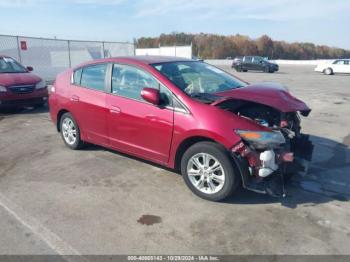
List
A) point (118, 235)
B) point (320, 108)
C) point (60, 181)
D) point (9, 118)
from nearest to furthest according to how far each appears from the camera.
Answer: point (118, 235)
point (60, 181)
point (9, 118)
point (320, 108)

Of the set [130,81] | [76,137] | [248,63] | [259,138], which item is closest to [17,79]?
[76,137]

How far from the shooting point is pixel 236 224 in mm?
3672

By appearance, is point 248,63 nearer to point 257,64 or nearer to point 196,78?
point 257,64

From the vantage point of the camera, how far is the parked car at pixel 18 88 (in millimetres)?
Answer: 9383

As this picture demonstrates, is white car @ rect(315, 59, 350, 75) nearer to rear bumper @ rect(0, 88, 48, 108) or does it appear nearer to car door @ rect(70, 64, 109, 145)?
rear bumper @ rect(0, 88, 48, 108)

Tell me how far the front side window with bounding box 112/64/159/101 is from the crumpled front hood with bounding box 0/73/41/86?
551 cm

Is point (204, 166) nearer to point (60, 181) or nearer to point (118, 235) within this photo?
point (118, 235)

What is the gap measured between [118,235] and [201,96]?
6.58ft

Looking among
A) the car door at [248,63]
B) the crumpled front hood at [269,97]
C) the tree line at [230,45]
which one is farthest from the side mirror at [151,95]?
the tree line at [230,45]

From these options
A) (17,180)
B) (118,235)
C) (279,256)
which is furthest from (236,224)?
(17,180)

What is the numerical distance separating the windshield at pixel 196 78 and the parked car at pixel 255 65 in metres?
30.0

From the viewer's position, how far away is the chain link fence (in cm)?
1748

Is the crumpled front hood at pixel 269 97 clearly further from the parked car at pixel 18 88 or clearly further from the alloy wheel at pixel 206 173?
the parked car at pixel 18 88

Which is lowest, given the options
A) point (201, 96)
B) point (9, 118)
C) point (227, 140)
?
point (9, 118)
